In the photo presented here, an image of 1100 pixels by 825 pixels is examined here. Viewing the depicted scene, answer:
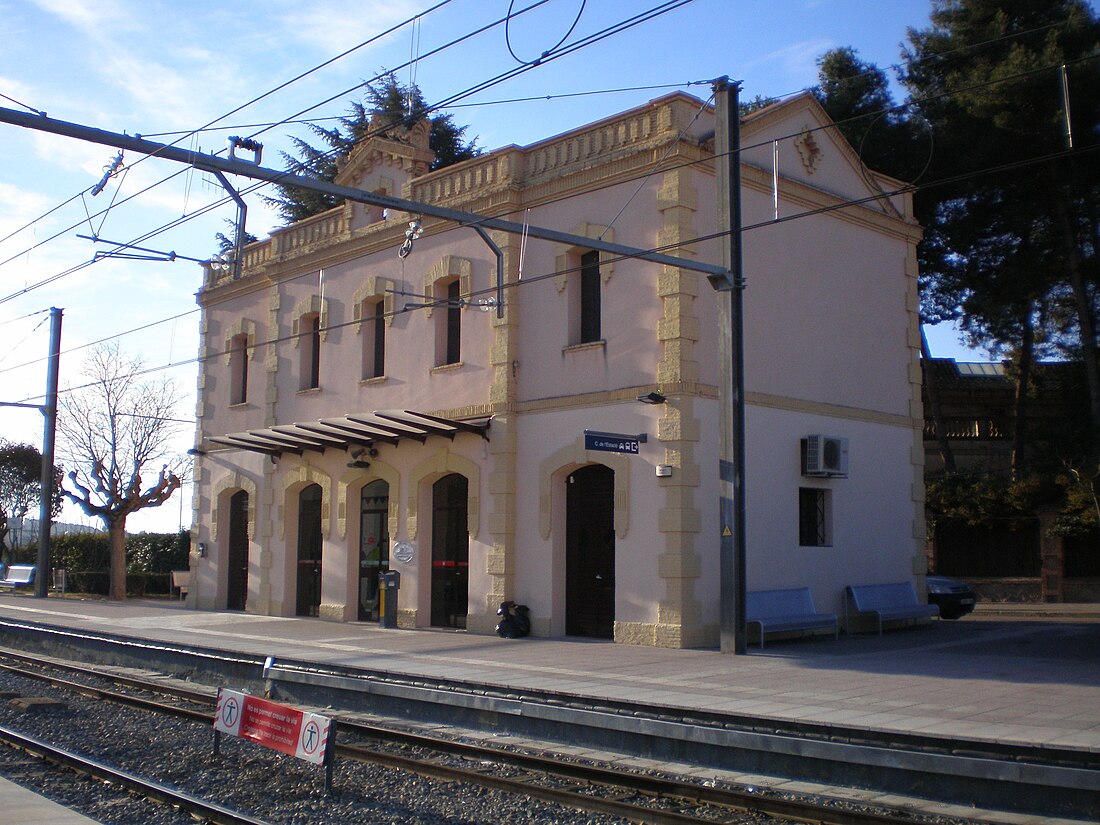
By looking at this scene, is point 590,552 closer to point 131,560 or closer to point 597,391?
point 597,391

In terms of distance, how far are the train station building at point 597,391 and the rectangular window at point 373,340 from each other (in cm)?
5

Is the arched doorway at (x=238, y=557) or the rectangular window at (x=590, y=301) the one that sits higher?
the rectangular window at (x=590, y=301)

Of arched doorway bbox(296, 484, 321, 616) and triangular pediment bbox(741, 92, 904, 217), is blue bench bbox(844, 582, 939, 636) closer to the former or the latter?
triangular pediment bbox(741, 92, 904, 217)

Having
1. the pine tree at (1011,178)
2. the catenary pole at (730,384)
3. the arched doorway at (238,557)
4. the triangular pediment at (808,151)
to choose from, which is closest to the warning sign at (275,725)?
the catenary pole at (730,384)

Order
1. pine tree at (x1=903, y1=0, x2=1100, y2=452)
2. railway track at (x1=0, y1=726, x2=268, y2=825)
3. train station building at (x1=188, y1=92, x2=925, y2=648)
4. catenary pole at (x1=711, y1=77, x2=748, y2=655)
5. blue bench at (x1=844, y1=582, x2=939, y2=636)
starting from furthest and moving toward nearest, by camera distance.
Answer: pine tree at (x1=903, y1=0, x2=1100, y2=452)
blue bench at (x1=844, y1=582, x2=939, y2=636)
train station building at (x1=188, y1=92, x2=925, y2=648)
catenary pole at (x1=711, y1=77, x2=748, y2=655)
railway track at (x1=0, y1=726, x2=268, y2=825)

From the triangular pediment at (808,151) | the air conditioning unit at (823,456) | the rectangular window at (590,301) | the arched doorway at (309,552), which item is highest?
the triangular pediment at (808,151)

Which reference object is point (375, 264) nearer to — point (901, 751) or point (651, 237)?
point (651, 237)

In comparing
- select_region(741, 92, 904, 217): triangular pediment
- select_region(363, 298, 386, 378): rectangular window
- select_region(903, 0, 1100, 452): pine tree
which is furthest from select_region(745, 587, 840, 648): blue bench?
select_region(903, 0, 1100, 452): pine tree

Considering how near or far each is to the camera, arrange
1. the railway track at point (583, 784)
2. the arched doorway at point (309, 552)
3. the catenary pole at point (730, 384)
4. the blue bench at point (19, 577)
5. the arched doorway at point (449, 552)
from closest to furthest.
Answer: the railway track at point (583, 784) < the catenary pole at point (730, 384) < the arched doorway at point (449, 552) < the arched doorway at point (309, 552) < the blue bench at point (19, 577)

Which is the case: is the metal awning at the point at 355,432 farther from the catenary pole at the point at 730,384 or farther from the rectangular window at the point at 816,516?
the rectangular window at the point at 816,516

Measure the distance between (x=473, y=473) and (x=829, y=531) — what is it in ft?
21.4

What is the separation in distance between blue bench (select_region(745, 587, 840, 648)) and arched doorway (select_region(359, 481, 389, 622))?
836 cm

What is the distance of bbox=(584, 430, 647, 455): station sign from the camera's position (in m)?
16.3

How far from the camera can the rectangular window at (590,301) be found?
18891 millimetres
